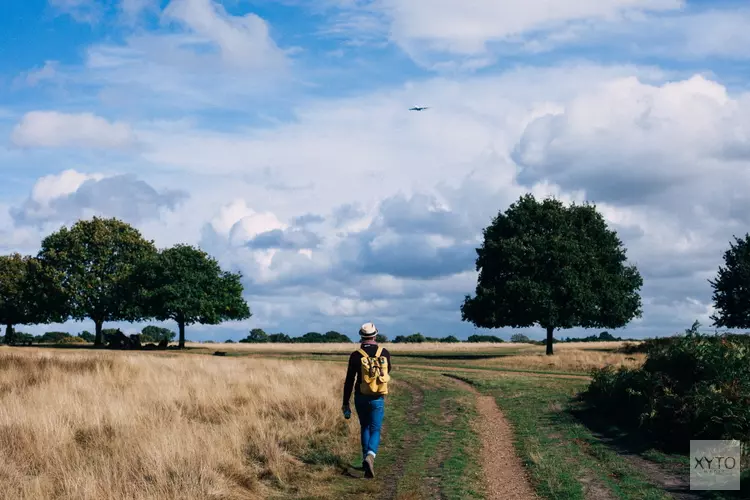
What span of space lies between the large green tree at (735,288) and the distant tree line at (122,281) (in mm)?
48476

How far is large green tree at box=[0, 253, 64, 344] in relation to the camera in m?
71.4

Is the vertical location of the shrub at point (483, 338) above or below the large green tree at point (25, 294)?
below

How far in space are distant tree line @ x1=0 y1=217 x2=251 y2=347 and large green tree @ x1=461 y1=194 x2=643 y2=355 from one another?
27.9m

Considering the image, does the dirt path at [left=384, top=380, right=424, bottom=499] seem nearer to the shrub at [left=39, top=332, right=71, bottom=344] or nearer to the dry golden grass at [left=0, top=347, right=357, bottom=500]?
the dry golden grass at [left=0, top=347, right=357, bottom=500]

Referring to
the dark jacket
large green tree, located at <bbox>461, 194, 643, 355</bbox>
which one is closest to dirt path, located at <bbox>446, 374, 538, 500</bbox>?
the dark jacket

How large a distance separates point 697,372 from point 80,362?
961 inches

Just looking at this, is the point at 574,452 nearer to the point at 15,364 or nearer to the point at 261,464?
the point at 261,464

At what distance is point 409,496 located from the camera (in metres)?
11.0

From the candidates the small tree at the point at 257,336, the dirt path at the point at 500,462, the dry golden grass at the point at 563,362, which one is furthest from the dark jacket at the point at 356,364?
the small tree at the point at 257,336

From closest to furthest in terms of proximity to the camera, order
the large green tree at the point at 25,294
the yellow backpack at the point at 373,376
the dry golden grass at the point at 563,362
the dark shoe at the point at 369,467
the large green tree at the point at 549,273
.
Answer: the dark shoe at the point at 369,467, the yellow backpack at the point at 373,376, the dry golden grass at the point at 563,362, the large green tree at the point at 549,273, the large green tree at the point at 25,294

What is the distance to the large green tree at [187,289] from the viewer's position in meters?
67.8

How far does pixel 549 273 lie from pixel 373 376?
41488 mm

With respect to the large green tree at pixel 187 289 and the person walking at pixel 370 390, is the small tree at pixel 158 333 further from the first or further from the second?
the person walking at pixel 370 390

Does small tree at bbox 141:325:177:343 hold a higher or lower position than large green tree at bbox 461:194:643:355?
lower
